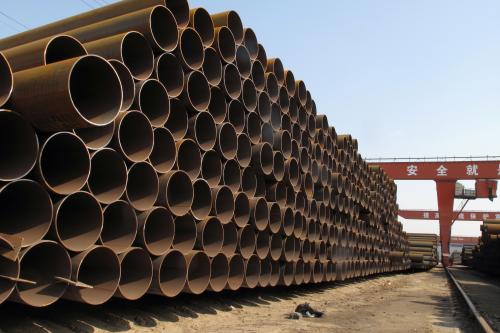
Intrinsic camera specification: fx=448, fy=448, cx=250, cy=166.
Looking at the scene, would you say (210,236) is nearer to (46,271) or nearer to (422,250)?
(46,271)

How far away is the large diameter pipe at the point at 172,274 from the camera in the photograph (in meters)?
5.01

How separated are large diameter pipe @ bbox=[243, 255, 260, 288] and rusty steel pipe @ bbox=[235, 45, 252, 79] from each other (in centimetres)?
293

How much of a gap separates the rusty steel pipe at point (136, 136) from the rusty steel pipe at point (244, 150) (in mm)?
2428

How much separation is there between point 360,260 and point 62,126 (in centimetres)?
1272

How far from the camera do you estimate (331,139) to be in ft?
38.0

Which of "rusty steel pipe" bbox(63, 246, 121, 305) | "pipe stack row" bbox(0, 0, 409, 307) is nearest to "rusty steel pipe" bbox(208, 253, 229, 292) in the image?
"pipe stack row" bbox(0, 0, 409, 307)

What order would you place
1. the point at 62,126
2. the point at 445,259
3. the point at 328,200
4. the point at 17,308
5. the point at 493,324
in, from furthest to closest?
the point at 445,259 < the point at 328,200 < the point at 493,324 < the point at 17,308 < the point at 62,126

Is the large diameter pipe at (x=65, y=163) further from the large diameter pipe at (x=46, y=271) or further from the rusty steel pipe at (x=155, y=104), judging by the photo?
the rusty steel pipe at (x=155, y=104)

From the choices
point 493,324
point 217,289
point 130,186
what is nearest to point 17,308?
point 130,186

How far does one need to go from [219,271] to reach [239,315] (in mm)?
836

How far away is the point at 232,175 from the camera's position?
6.70 meters

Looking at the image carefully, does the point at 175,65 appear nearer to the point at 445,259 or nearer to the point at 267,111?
the point at 267,111

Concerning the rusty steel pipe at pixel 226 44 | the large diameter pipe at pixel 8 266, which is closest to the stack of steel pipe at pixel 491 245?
the rusty steel pipe at pixel 226 44

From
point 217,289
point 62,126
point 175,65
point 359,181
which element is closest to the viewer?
point 62,126
